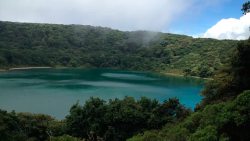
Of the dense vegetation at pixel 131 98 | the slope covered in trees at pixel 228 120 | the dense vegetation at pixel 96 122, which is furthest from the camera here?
the dense vegetation at pixel 96 122

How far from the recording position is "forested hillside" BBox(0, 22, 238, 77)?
68.5m

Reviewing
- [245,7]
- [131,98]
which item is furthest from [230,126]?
[131,98]

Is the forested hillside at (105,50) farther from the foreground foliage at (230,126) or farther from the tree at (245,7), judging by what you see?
the foreground foliage at (230,126)

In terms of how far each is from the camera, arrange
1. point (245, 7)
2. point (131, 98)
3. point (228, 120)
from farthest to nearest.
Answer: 1. point (131, 98)
2. point (245, 7)
3. point (228, 120)

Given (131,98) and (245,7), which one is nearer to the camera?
(245,7)

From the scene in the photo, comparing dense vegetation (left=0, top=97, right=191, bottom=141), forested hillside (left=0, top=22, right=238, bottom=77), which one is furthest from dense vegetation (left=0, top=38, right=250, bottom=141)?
forested hillside (left=0, top=22, right=238, bottom=77)

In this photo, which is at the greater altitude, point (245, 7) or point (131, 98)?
point (245, 7)

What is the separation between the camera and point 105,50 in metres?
105

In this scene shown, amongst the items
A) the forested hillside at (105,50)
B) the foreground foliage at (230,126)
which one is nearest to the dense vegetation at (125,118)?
the foreground foliage at (230,126)

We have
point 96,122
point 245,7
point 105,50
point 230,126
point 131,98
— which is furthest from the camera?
point 105,50

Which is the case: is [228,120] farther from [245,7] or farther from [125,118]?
[125,118]

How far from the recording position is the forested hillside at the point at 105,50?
68.5 meters

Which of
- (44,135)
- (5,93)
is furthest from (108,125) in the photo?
(5,93)

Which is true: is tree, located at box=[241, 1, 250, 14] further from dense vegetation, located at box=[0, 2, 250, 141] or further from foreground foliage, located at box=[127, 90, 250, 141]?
foreground foliage, located at box=[127, 90, 250, 141]
